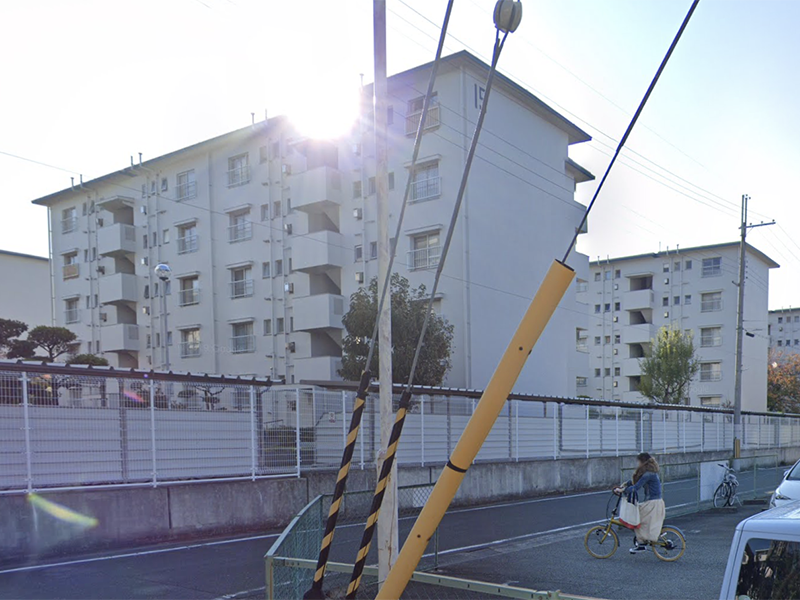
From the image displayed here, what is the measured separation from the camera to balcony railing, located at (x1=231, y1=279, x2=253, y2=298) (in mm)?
36172

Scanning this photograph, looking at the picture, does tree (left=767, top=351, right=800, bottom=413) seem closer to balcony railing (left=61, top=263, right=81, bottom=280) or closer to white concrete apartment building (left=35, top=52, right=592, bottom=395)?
white concrete apartment building (left=35, top=52, right=592, bottom=395)

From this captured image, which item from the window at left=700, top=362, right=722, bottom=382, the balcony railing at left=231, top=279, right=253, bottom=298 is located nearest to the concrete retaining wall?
the balcony railing at left=231, top=279, right=253, bottom=298

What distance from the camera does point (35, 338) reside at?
3209 cm

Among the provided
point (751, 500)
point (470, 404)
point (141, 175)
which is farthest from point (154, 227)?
point (751, 500)

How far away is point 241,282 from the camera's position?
36500 millimetres

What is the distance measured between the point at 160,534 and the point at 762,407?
56.3 metres

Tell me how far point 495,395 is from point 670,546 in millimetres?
9336

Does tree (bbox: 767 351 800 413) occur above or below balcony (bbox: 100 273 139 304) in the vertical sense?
below

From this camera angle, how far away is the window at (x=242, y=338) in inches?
1404

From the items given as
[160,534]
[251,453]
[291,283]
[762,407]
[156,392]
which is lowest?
[762,407]

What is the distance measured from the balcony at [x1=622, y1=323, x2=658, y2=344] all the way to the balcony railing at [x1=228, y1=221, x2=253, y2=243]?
121ft

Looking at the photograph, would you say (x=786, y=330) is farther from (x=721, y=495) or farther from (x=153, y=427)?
(x=153, y=427)

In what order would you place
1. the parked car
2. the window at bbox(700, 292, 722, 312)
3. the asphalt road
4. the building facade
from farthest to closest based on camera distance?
the window at bbox(700, 292, 722, 312) → the building facade → the parked car → the asphalt road

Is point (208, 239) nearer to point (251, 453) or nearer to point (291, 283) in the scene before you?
point (291, 283)
